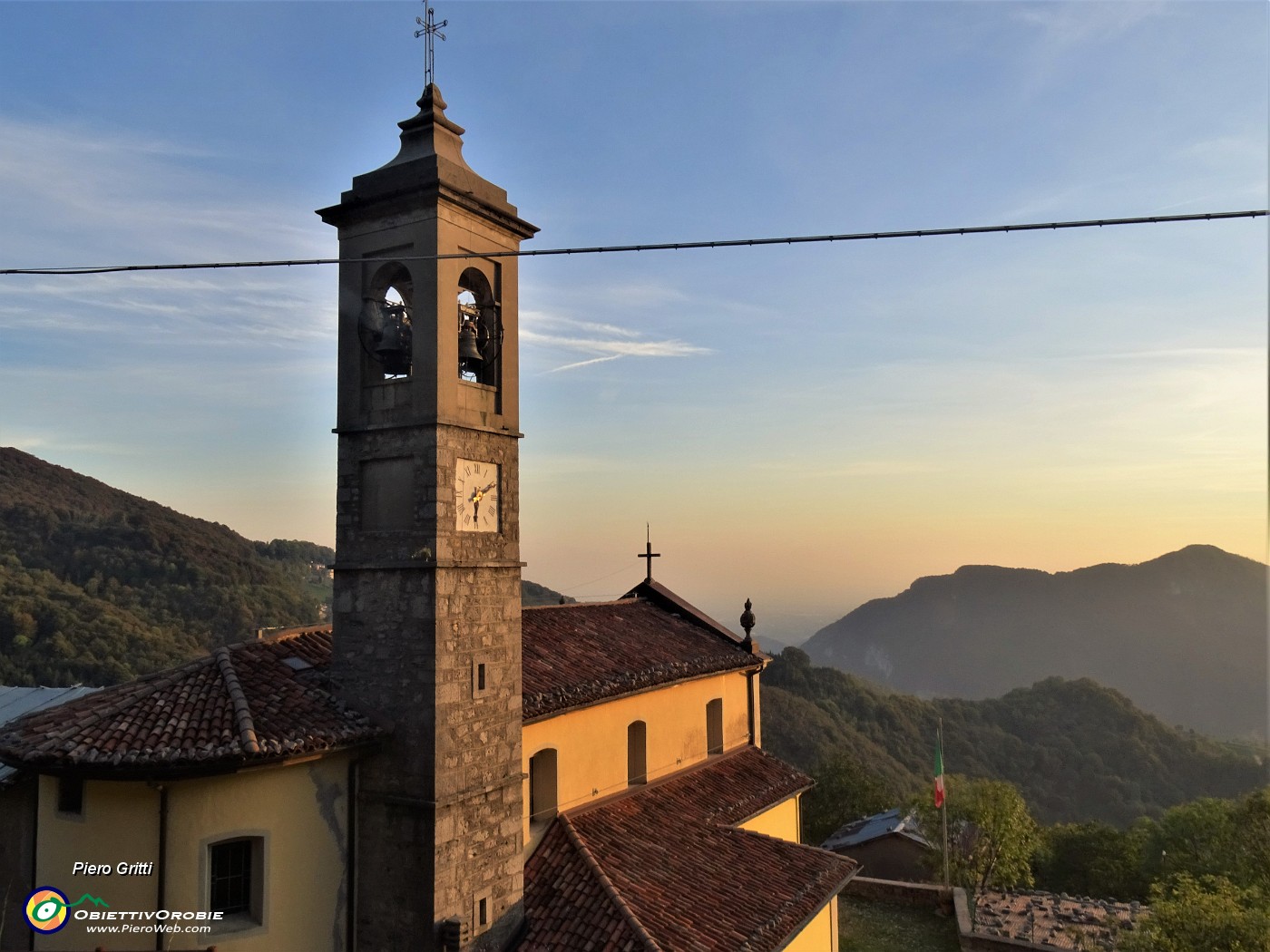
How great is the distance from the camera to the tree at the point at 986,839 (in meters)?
29.3

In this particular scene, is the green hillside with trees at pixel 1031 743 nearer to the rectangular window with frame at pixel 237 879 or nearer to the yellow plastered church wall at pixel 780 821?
the yellow plastered church wall at pixel 780 821

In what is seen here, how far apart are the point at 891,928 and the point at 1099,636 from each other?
151 metres

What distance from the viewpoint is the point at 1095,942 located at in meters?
22.8

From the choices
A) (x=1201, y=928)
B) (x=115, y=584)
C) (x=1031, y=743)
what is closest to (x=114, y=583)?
(x=115, y=584)

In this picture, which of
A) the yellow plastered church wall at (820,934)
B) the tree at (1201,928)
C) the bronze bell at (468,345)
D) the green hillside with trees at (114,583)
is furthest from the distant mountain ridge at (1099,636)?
the bronze bell at (468,345)

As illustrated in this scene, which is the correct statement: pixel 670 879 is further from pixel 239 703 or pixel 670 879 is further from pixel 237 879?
pixel 239 703

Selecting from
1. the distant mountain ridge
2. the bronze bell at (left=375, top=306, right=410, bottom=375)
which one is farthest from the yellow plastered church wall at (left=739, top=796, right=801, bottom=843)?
the distant mountain ridge

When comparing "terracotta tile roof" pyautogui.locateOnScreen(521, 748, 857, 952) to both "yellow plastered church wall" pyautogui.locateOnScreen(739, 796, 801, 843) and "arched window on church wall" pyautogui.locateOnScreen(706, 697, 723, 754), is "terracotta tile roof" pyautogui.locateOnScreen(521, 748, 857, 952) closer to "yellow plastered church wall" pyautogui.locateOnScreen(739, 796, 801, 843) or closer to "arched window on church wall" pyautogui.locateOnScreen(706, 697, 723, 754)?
"yellow plastered church wall" pyautogui.locateOnScreen(739, 796, 801, 843)

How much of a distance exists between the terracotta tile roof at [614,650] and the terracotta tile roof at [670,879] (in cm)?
219

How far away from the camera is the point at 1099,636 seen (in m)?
152

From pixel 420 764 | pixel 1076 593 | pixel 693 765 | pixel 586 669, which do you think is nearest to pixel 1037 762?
pixel 693 765

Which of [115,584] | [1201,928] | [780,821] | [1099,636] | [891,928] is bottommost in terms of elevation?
[1099,636]

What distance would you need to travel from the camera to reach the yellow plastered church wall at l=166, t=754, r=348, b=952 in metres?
9.73

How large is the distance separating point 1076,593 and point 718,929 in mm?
174133
